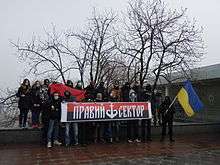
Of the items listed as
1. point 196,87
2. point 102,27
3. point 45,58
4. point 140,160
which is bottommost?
point 140,160

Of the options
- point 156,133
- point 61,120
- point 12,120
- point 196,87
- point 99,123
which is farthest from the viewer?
point 196,87

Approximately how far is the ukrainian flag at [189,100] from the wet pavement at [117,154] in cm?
142

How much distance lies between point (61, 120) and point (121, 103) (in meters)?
2.46

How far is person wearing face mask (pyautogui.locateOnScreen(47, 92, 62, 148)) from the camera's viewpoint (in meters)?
11.2

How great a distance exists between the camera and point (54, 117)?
37.0ft

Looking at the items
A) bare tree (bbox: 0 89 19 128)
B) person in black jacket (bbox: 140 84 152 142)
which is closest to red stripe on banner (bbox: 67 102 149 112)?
person in black jacket (bbox: 140 84 152 142)

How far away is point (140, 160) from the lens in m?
9.28

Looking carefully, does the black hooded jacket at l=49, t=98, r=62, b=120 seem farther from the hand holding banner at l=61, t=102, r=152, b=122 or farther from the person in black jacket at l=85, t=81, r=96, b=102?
the person in black jacket at l=85, t=81, r=96, b=102

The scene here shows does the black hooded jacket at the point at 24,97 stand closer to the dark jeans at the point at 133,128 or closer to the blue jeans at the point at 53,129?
the blue jeans at the point at 53,129

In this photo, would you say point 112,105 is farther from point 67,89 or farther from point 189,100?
point 189,100

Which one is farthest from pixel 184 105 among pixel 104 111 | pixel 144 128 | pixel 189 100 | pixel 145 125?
pixel 104 111

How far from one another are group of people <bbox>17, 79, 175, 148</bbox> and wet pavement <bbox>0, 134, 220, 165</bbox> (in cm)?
58

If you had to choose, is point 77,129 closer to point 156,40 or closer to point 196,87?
point 156,40

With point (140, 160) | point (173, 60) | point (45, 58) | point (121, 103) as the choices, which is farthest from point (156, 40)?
point (140, 160)
